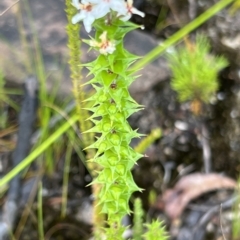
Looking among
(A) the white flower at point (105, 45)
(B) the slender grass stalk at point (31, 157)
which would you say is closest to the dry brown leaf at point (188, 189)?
(B) the slender grass stalk at point (31, 157)

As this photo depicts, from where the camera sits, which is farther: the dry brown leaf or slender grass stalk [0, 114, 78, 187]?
the dry brown leaf

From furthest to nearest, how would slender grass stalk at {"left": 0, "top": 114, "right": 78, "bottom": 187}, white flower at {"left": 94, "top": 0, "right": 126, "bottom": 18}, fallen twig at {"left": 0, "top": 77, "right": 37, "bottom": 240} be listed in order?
fallen twig at {"left": 0, "top": 77, "right": 37, "bottom": 240} → slender grass stalk at {"left": 0, "top": 114, "right": 78, "bottom": 187} → white flower at {"left": 94, "top": 0, "right": 126, "bottom": 18}

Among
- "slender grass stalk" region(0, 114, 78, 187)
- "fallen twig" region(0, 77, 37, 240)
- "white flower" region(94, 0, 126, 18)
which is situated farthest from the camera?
"fallen twig" region(0, 77, 37, 240)

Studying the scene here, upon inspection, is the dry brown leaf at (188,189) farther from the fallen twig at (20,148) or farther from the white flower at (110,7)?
the white flower at (110,7)

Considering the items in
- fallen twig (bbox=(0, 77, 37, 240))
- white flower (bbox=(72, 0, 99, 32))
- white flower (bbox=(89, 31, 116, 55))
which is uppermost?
white flower (bbox=(72, 0, 99, 32))

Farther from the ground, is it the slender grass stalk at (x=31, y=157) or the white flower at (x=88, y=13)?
the white flower at (x=88, y=13)

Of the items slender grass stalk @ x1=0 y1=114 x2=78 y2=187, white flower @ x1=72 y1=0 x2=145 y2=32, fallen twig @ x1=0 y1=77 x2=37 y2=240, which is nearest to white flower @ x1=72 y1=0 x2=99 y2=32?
white flower @ x1=72 y1=0 x2=145 y2=32

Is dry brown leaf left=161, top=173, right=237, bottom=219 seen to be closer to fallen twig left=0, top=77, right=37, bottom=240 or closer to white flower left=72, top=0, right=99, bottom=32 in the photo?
fallen twig left=0, top=77, right=37, bottom=240

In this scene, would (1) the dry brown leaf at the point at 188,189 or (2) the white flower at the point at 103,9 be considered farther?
(1) the dry brown leaf at the point at 188,189

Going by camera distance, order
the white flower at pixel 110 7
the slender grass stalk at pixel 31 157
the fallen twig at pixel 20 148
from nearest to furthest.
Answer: the white flower at pixel 110 7 → the slender grass stalk at pixel 31 157 → the fallen twig at pixel 20 148

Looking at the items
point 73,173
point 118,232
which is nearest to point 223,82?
point 73,173
